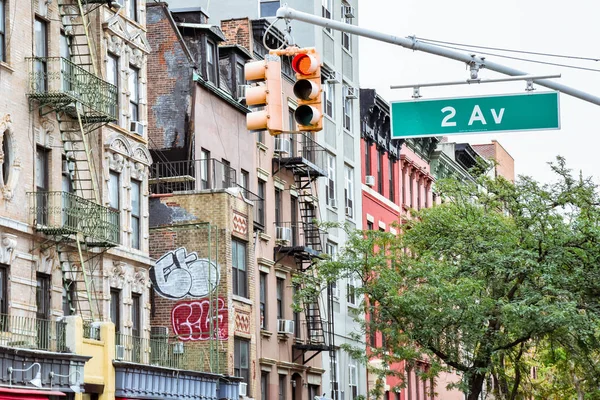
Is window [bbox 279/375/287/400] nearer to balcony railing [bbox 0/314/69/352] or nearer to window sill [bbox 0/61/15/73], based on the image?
balcony railing [bbox 0/314/69/352]

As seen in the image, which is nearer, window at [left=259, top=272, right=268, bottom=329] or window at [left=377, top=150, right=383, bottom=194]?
window at [left=259, top=272, right=268, bottom=329]

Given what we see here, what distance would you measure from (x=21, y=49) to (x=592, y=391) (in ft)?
107

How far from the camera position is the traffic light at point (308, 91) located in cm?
1633

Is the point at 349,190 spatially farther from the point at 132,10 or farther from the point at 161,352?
the point at 161,352

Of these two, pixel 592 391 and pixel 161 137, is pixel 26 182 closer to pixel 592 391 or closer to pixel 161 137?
pixel 161 137

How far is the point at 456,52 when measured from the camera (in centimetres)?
1761

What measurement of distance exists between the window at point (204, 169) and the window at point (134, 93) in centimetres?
509

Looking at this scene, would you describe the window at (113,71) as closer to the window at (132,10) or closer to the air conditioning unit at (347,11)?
the window at (132,10)

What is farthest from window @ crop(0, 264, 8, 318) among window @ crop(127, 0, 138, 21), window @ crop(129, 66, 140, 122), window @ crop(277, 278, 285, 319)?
window @ crop(277, 278, 285, 319)

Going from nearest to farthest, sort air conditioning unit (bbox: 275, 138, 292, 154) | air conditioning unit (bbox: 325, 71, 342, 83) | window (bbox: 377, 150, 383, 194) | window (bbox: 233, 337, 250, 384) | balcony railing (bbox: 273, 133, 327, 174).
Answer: window (bbox: 233, 337, 250, 384), balcony railing (bbox: 273, 133, 327, 174), air conditioning unit (bbox: 275, 138, 292, 154), air conditioning unit (bbox: 325, 71, 342, 83), window (bbox: 377, 150, 383, 194)

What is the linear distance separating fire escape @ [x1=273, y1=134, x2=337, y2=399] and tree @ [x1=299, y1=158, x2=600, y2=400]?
3565 millimetres

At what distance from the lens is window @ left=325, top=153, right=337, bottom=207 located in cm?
5572

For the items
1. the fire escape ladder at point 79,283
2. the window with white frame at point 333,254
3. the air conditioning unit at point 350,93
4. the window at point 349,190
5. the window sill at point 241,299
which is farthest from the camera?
the air conditioning unit at point 350,93

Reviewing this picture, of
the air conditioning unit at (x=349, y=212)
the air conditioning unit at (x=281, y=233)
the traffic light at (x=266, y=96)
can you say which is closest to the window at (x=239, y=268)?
the air conditioning unit at (x=281, y=233)
